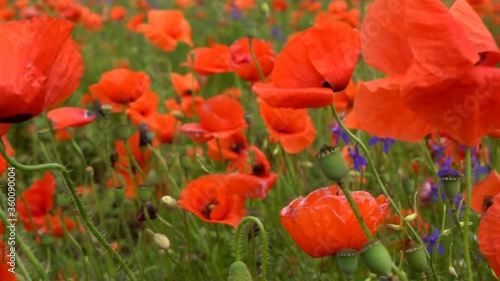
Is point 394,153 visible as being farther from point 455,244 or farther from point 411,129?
point 411,129

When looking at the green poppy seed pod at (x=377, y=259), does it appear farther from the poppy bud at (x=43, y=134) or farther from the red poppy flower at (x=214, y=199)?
the poppy bud at (x=43, y=134)

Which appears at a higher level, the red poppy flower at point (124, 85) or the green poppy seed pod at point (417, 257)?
the green poppy seed pod at point (417, 257)

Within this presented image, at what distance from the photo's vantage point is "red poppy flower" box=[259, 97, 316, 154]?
1.61 metres

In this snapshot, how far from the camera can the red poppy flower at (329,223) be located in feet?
3.01

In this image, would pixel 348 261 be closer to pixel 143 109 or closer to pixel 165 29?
pixel 143 109

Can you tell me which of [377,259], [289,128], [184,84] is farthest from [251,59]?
[377,259]

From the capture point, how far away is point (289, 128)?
1.68 meters

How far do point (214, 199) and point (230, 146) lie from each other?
17.2 inches

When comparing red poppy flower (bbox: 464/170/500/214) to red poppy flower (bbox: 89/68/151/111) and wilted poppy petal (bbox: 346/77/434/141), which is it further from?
red poppy flower (bbox: 89/68/151/111)

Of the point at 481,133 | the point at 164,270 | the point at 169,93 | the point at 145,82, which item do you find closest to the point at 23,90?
the point at 481,133

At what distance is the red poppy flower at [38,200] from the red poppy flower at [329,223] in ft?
2.99

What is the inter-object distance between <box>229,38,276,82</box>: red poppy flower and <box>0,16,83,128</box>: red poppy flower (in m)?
0.96

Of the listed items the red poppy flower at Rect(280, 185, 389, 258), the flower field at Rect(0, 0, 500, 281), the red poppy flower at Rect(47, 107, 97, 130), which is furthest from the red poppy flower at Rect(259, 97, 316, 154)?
the red poppy flower at Rect(280, 185, 389, 258)

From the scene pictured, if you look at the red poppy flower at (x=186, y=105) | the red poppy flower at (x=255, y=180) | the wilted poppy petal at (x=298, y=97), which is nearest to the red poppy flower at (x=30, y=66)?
the wilted poppy petal at (x=298, y=97)
